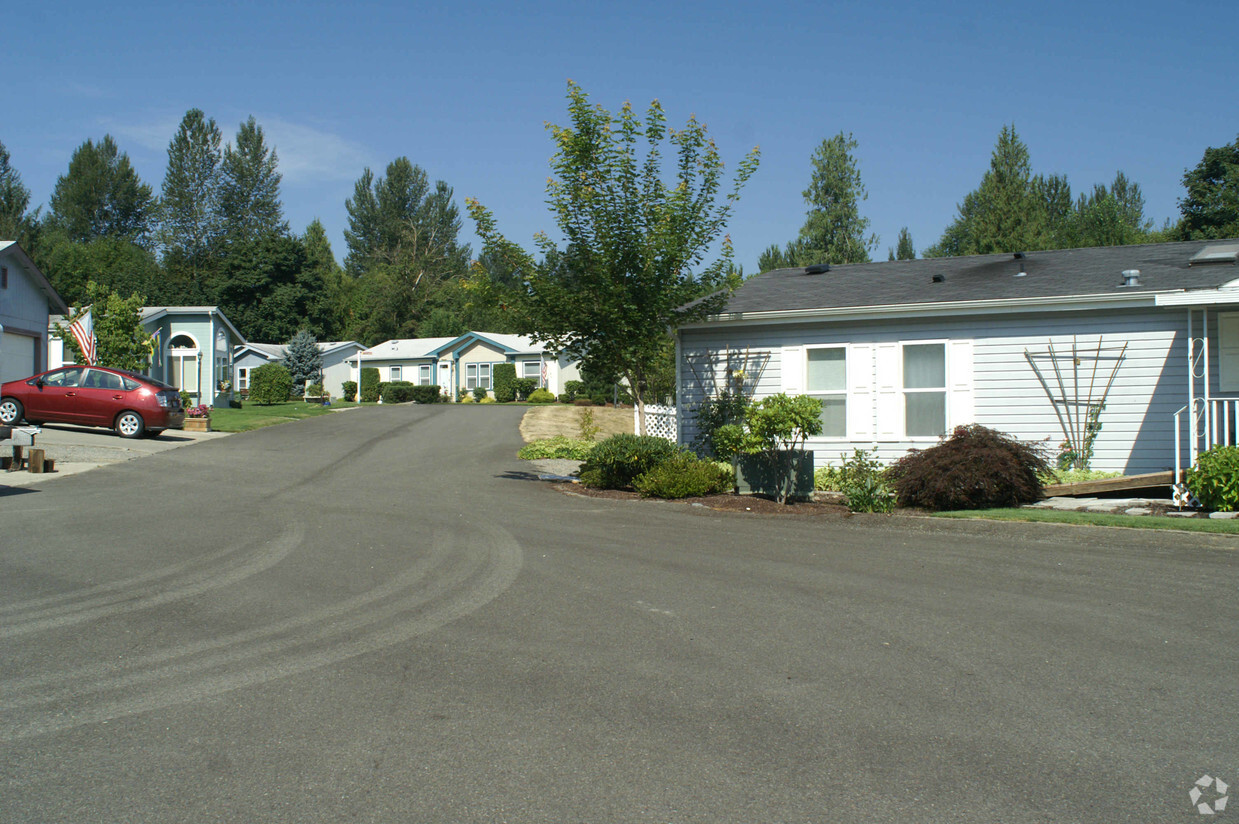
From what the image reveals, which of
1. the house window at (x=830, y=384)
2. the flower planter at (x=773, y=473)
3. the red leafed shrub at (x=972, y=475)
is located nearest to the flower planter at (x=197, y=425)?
the flower planter at (x=773, y=473)

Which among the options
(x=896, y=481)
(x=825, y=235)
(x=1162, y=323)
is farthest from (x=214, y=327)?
(x=1162, y=323)

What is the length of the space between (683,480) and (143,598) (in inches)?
328

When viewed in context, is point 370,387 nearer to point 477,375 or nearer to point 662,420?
point 477,375

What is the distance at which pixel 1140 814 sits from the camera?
3.49 meters

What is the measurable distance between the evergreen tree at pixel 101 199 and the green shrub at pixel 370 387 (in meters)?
33.7

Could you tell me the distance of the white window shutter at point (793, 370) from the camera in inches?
621

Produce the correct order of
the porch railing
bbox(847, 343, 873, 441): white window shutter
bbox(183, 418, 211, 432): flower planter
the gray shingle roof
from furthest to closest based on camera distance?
1. bbox(183, 418, 211, 432): flower planter
2. bbox(847, 343, 873, 441): white window shutter
3. the gray shingle roof
4. the porch railing

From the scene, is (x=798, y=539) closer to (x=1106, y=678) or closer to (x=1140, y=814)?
(x=1106, y=678)

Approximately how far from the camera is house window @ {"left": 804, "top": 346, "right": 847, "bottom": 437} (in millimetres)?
15500

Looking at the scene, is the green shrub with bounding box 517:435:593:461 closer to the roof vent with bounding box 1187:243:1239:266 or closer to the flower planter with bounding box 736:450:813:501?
the flower planter with bounding box 736:450:813:501

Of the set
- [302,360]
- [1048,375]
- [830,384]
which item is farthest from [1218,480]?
[302,360]

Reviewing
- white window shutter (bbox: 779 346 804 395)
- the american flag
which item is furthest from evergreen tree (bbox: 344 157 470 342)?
white window shutter (bbox: 779 346 804 395)

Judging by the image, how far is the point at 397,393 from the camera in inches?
1873

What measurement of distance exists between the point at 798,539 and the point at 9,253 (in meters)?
23.2
